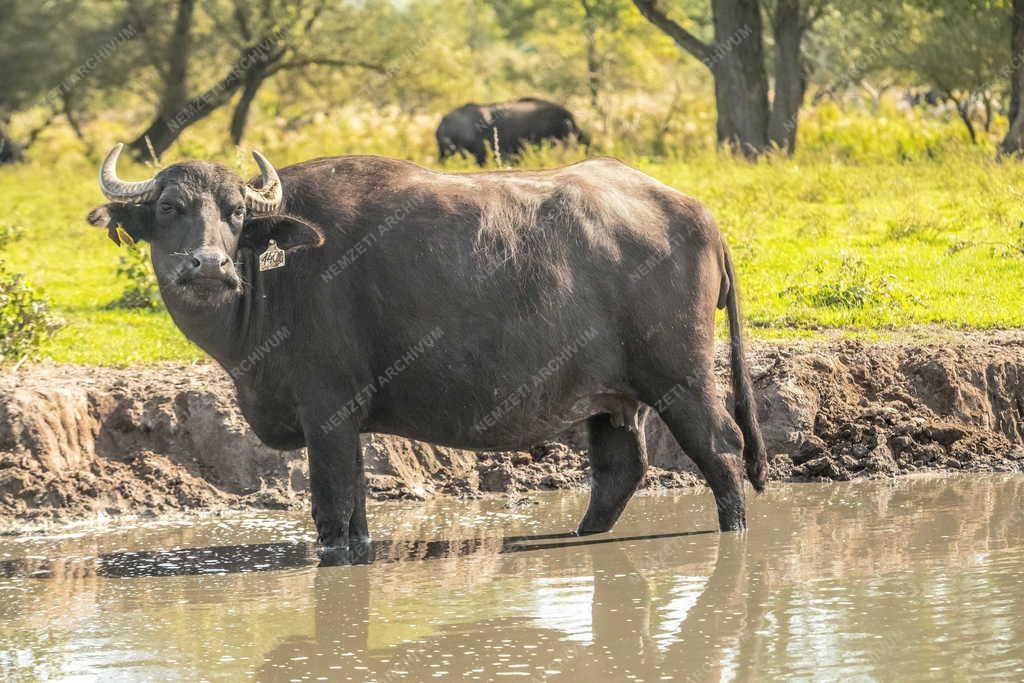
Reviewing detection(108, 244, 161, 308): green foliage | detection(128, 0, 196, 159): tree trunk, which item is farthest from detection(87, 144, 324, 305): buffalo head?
detection(128, 0, 196, 159): tree trunk

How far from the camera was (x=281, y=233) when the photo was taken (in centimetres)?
782

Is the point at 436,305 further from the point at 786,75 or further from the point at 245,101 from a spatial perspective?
the point at 245,101

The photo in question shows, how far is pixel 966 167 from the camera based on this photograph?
702 inches

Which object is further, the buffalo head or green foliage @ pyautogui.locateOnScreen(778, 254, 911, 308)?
green foliage @ pyautogui.locateOnScreen(778, 254, 911, 308)

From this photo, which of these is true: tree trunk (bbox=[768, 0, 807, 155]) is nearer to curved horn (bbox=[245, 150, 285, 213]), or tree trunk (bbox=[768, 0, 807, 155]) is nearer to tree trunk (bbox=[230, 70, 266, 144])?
tree trunk (bbox=[230, 70, 266, 144])

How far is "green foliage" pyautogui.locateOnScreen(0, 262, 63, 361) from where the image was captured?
11.4 meters

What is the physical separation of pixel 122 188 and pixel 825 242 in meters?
8.86

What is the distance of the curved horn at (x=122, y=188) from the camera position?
771cm

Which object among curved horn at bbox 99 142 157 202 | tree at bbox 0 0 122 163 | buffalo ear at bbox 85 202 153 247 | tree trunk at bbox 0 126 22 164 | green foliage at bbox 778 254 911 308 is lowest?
green foliage at bbox 778 254 911 308

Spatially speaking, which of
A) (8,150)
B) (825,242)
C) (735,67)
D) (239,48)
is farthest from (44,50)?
(825,242)

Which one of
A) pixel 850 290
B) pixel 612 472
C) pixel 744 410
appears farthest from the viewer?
pixel 850 290

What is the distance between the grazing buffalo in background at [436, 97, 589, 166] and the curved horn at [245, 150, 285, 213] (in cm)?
1938

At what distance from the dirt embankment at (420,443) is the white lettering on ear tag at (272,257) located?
256 cm

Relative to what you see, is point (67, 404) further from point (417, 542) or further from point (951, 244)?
point (951, 244)
